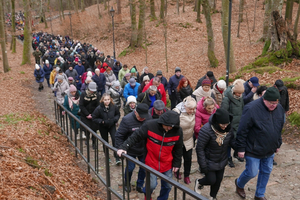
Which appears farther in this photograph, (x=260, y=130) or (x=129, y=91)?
(x=129, y=91)

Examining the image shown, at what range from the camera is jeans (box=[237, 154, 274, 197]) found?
16.5 ft

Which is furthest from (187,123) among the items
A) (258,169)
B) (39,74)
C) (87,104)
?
(39,74)

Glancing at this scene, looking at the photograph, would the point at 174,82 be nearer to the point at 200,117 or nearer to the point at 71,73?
the point at 200,117

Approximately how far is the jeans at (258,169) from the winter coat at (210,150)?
21.1 inches

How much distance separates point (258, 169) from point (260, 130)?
848 mm

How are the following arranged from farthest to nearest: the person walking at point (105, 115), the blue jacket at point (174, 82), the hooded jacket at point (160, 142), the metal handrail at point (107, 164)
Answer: the blue jacket at point (174, 82)
the person walking at point (105, 115)
the hooded jacket at point (160, 142)
the metal handrail at point (107, 164)

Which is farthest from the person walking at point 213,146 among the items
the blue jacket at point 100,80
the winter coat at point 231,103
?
the blue jacket at point 100,80

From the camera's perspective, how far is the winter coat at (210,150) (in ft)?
15.6

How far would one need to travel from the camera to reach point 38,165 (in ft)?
17.5

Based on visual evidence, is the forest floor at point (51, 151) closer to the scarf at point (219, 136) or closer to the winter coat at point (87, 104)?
the winter coat at point (87, 104)

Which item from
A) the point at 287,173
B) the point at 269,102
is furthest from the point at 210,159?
the point at 287,173

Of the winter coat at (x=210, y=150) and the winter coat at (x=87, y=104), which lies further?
the winter coat at (x=87, y=104)

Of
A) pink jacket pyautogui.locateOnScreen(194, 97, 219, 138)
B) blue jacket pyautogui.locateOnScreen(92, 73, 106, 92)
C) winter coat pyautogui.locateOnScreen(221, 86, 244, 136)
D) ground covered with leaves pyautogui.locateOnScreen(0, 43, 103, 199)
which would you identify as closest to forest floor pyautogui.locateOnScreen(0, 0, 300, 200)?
ground covered with leaves pyautogui.locateOnScreen(0, 43, 103, 199)

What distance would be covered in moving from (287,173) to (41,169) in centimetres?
538
